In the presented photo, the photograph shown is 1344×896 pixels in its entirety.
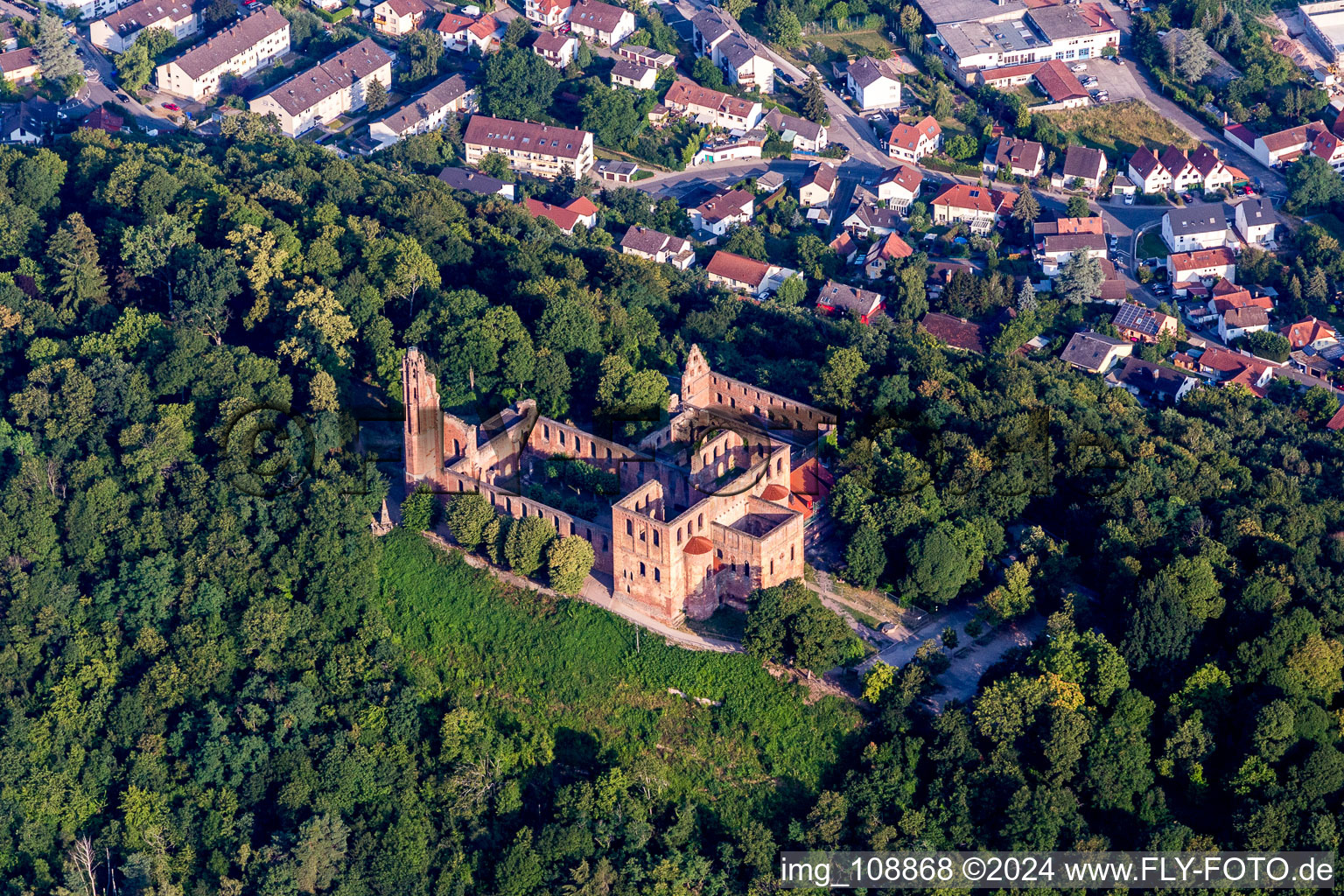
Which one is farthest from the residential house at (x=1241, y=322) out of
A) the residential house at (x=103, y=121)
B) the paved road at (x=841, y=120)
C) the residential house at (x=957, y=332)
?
the residential house at (x=103, y=121)

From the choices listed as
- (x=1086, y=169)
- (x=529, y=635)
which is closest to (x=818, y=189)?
(x=1086, y=169)

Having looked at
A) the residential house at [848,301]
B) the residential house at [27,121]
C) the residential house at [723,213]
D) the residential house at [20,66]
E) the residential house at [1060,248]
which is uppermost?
the residential house at [20,66]

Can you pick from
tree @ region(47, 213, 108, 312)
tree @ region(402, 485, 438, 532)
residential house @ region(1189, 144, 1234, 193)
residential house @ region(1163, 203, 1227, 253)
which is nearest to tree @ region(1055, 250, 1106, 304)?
residential house @ region(1163, 203, 1227, 253)

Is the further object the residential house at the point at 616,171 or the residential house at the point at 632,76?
the residential house at the point at 632,76

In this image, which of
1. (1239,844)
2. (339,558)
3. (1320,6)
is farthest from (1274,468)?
(1320,6)

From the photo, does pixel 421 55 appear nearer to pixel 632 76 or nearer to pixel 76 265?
pixel 632 76

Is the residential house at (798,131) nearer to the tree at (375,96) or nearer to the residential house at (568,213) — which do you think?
the residential house at (568,213)

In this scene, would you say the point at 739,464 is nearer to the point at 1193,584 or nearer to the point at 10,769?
the point at 1193,584

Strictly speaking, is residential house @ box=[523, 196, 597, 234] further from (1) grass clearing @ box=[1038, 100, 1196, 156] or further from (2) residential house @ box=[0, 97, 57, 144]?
(1) grass clearing @ box=[1038, 100, 1196, 156]
